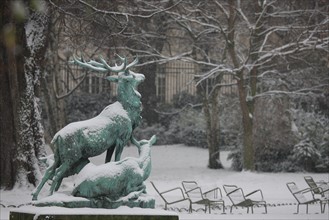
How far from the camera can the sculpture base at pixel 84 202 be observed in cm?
1047

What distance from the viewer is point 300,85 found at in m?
31.5

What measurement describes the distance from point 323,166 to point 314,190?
26.8 feet

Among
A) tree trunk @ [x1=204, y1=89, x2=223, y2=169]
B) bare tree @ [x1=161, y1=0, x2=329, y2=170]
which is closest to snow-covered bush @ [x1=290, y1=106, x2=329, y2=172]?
bare tree @ [x1=161, y1=0, x2=329, y2=170]

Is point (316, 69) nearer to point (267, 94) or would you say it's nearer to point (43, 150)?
point (267, 94)

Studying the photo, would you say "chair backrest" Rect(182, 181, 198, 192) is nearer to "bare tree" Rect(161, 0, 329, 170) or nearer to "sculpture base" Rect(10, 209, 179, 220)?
"bare tree" Rect(161, 0, 329, 170)

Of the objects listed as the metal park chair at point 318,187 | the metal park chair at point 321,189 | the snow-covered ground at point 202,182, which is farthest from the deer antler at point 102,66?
the metal park chair at point 318,187

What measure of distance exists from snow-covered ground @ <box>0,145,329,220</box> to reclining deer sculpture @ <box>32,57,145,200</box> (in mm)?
698

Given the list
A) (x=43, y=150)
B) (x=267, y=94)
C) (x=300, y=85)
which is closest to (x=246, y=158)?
(x=267, y=94)

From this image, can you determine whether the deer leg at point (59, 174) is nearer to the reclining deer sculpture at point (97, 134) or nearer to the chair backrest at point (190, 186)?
the reclining deer sculpture at point (97, 134)

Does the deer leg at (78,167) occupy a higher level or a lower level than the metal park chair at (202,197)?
higher

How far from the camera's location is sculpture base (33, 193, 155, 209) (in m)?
10.5

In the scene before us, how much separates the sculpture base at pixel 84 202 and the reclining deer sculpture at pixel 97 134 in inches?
11.6

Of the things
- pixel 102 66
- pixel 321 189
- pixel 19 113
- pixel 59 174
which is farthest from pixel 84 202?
pixel 321 189

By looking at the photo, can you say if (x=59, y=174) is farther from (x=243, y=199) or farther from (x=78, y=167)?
(x=243, y=199)
